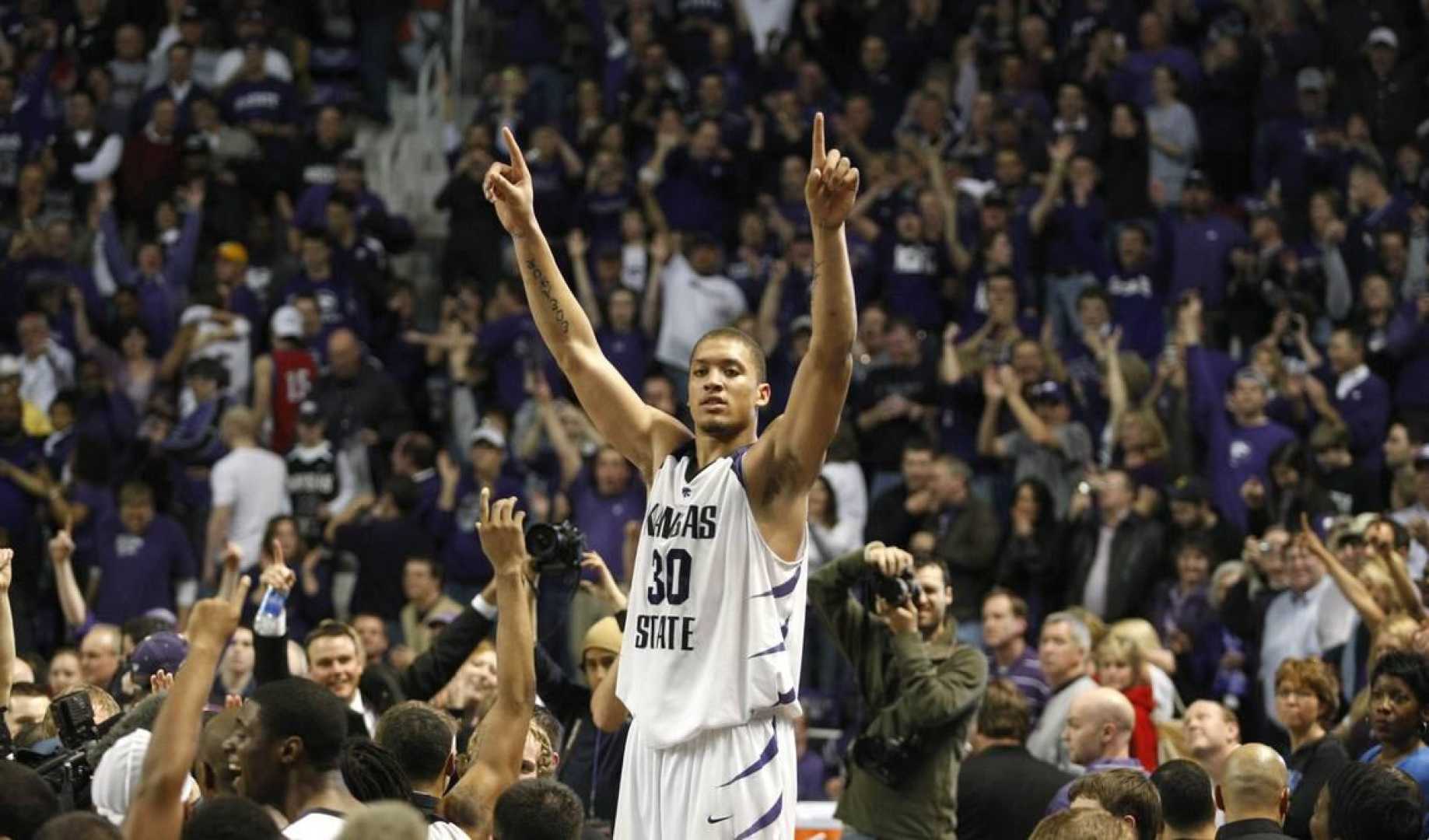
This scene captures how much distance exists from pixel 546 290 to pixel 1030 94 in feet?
44.3

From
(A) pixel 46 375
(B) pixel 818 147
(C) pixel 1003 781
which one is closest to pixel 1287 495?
(C) pixel 1003 781

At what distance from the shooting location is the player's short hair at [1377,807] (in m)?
7.26

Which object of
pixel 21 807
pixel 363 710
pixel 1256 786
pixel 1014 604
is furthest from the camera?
pixel 1014 604

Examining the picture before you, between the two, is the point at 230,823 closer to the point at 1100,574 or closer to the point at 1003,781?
the point at 1003,781

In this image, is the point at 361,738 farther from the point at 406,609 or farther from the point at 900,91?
the point at 900,91

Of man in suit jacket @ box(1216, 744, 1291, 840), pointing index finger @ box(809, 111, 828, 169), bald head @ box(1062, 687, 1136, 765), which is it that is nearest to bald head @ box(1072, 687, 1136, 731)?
bald head @ box(1062, 687, 1136, 765)

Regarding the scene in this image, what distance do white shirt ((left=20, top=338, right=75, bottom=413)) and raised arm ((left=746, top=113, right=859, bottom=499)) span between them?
42.7 ft

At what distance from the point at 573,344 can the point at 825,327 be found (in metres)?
1.10

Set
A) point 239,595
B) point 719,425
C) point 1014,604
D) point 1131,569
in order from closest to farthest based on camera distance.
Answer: point 239,595
point 719,425
point 1014,604
point 1131,569

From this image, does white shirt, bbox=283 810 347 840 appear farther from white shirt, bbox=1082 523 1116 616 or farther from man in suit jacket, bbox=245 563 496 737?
white shirt, bbox=1082 523 1116 616

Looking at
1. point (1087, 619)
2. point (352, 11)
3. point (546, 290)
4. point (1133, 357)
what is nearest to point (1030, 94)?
point (1133, 357)

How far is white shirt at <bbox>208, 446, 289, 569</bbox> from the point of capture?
1672 cm

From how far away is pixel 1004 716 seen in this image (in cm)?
997

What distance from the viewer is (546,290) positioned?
24.4 ft
